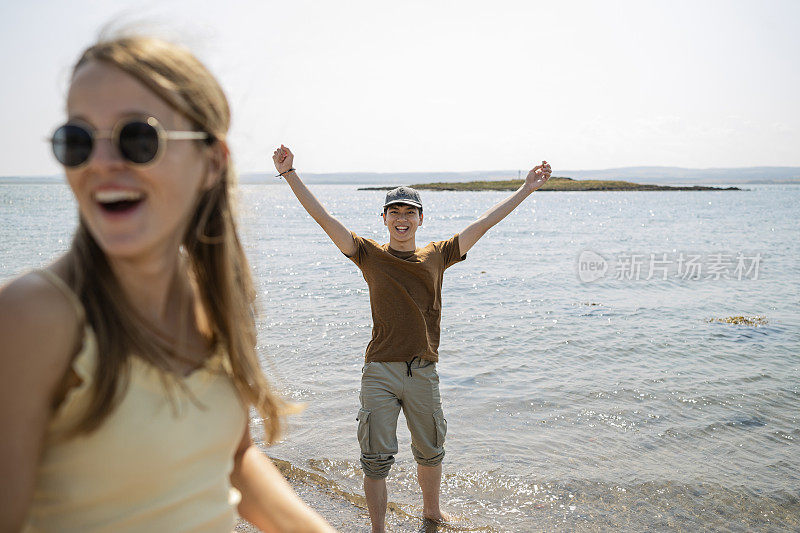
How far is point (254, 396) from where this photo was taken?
175cm

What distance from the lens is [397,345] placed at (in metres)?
5.37

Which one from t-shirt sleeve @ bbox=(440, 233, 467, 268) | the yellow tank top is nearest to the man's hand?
t-shirt sleeve @ bbox=(440, 233, 467, 268)

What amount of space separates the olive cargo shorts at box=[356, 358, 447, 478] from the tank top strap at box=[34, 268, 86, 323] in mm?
4112

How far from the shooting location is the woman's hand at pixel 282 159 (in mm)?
5492

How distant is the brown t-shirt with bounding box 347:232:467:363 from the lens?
538 cm

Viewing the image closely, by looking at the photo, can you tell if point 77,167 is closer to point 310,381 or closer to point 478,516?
point 478,516

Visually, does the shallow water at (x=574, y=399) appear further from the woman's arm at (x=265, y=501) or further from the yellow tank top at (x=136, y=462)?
the yellow tank top at (x=136, y=462)

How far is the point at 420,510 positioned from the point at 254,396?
182 inches

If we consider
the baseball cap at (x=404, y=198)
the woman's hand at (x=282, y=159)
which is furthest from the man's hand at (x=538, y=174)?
the woman's hand at (x=282, y=159)

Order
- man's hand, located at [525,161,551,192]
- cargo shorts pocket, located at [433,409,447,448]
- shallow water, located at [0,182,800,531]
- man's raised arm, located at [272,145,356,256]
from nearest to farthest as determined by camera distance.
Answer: man's raised arm, located at [272,145,356,256] → cargo shorts pocket, located at [433,409,447,448] → man's hand, located at [525,161,551,192] → shallow water, located at [0,182,800,531]

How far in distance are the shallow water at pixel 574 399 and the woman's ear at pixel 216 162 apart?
181 millimetres

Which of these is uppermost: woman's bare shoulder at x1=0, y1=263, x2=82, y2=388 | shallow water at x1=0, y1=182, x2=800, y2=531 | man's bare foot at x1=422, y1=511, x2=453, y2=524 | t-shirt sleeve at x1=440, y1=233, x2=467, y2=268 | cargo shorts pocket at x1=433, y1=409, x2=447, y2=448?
woman's bare shoulder at x1=0, y1=263, x2=82, y2=388

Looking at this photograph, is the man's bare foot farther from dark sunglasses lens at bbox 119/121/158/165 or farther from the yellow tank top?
dark sunglasses lens at bbox 119/121/158/165

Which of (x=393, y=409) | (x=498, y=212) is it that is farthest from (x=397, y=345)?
(x=498, y=212)
